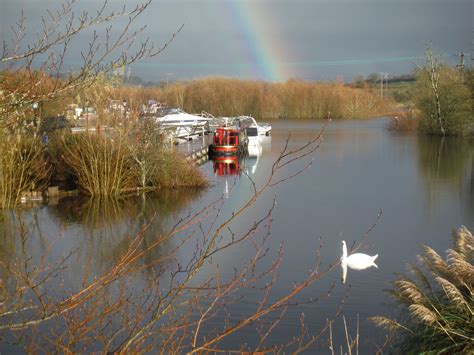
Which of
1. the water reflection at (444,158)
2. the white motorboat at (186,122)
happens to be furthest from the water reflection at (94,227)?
the white motorboat at (186,122)

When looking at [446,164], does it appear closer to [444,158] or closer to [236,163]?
[444,158]

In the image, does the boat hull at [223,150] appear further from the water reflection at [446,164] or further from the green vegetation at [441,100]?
the green vegetation at [441,100]

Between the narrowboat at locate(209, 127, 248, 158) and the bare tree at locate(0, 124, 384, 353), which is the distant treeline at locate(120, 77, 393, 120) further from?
the bare tree at locate(0, 124, 384, 353)

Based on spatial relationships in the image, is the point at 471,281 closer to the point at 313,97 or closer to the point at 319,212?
the point at 319,212

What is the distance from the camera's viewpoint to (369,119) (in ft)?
191

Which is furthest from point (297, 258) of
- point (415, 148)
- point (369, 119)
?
point (369, 119)

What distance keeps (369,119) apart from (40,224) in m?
47.2

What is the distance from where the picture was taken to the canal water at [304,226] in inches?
334

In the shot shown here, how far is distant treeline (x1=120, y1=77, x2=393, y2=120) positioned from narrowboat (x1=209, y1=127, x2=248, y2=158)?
2389cm

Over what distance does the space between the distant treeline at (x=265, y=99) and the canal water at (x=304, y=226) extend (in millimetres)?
28679

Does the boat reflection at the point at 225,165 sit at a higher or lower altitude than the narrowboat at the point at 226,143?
lower

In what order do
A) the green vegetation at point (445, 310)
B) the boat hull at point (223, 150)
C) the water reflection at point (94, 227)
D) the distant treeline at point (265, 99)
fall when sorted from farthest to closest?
the distant treeline at point (265, 99), the boat hull at point (223, 150), the water reflection at point (94, 227), the green vegetation at point (445, 310)

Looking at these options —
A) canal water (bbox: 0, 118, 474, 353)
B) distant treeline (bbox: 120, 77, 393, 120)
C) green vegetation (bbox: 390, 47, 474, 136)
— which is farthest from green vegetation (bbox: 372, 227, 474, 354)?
distant treeline (bbox: 120, 77, 393, 120)

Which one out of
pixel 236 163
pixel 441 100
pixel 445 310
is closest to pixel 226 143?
pixel 236 163
